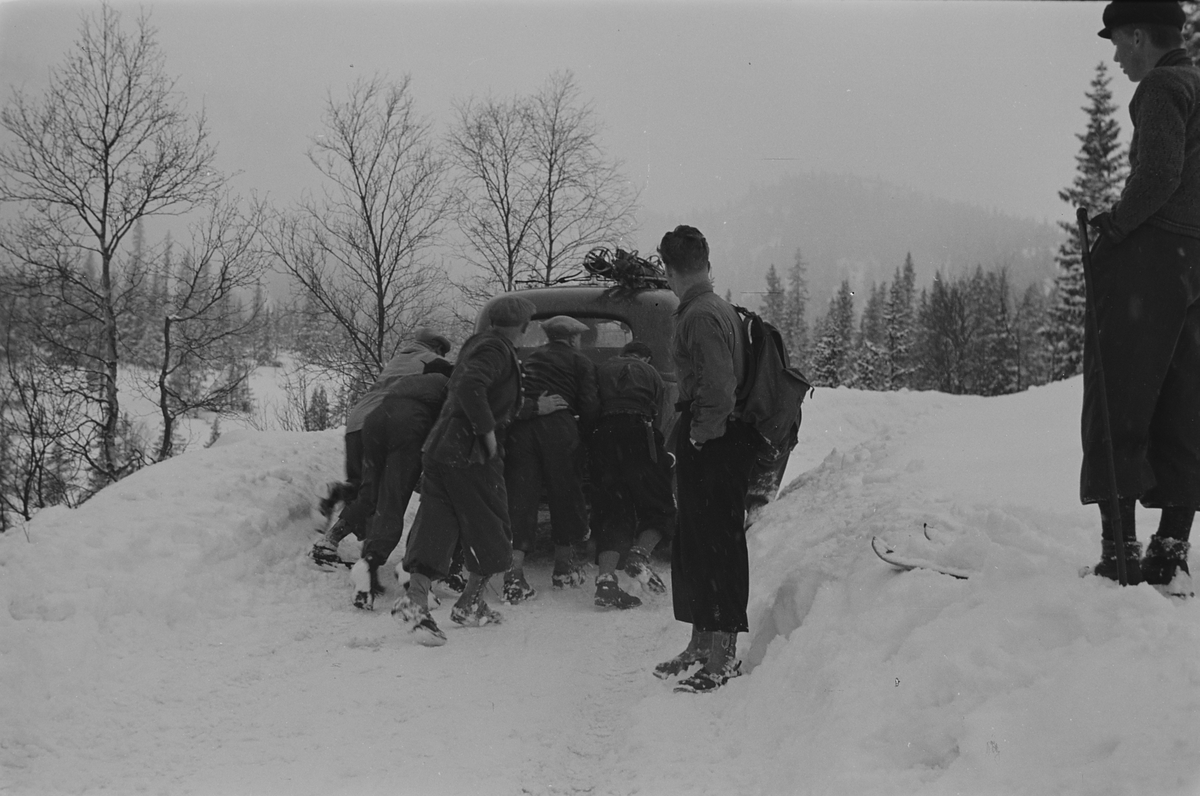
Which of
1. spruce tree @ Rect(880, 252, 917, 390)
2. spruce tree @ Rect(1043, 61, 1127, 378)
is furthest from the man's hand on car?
spruce tree @ Rect(880, 252, 917, 390)

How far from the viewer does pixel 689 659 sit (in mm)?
4484

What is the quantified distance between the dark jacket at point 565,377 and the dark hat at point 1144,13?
4.09 metres

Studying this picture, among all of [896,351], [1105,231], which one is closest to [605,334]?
[1105,231]

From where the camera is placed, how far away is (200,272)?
2384cm

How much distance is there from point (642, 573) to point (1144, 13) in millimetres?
4586

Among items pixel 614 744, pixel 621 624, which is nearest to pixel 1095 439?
pixel 614 744

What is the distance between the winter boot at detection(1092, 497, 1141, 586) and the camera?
3.19 metres

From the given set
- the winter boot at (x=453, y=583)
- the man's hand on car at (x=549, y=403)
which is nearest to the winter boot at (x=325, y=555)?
the winter boot at (x=453, y=583)

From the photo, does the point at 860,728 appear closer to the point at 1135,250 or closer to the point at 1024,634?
the point at 1024,634

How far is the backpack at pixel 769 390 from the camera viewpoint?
4.31 metres

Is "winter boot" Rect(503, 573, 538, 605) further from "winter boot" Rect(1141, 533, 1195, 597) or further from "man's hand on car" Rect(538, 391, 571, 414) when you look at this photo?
"winter boot" Rect(1141, 533, 1195, 597)

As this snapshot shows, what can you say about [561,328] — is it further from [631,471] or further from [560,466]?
[631,471]

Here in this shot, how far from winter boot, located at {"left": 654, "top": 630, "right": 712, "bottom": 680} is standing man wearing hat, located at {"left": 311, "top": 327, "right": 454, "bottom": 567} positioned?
119 inches

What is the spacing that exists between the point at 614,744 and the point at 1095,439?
249 cm
